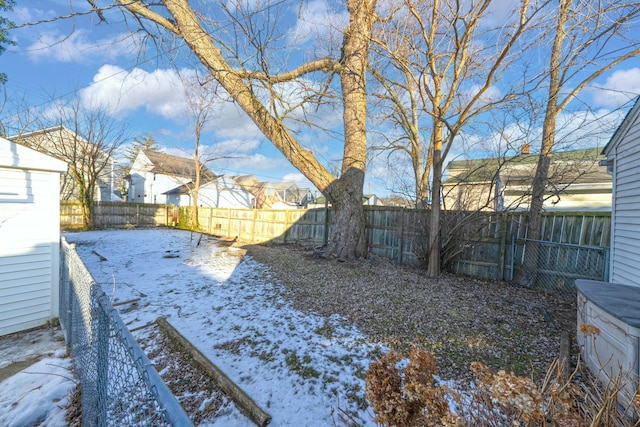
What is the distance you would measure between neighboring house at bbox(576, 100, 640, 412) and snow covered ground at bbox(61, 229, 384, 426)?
6.36ft

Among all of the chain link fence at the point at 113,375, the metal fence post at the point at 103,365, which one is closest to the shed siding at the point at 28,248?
the chain link fence at the point at 113,375

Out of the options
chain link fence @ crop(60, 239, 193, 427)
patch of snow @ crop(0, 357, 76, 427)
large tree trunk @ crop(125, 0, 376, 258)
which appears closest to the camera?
chain link fence @ crop(60, 239, 193, 427)

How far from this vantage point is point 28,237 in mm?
3762

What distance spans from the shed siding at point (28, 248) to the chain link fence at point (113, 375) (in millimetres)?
1879

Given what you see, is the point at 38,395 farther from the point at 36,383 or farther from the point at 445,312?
the point at 445,312

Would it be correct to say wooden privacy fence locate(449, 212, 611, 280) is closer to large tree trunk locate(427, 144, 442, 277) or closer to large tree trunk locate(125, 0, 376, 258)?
large tree trunk locate(427, 144, 442, 277)

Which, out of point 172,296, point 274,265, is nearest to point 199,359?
point 172,296

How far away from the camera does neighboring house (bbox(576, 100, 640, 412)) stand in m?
1.88

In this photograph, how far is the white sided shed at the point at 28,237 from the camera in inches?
140

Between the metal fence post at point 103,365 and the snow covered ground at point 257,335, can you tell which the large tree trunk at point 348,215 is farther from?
the metal fence post at point 103,365

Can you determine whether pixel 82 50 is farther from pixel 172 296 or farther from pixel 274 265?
pixel 274 265

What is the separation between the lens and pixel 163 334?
11.2 ft

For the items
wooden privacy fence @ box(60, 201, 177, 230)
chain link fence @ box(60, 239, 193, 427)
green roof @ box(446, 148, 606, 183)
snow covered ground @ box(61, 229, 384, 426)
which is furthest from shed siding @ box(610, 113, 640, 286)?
wooden privacy fence @ box(60, 201, 177, 230)

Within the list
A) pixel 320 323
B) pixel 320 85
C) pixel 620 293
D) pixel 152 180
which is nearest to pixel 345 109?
pixel 320 85
